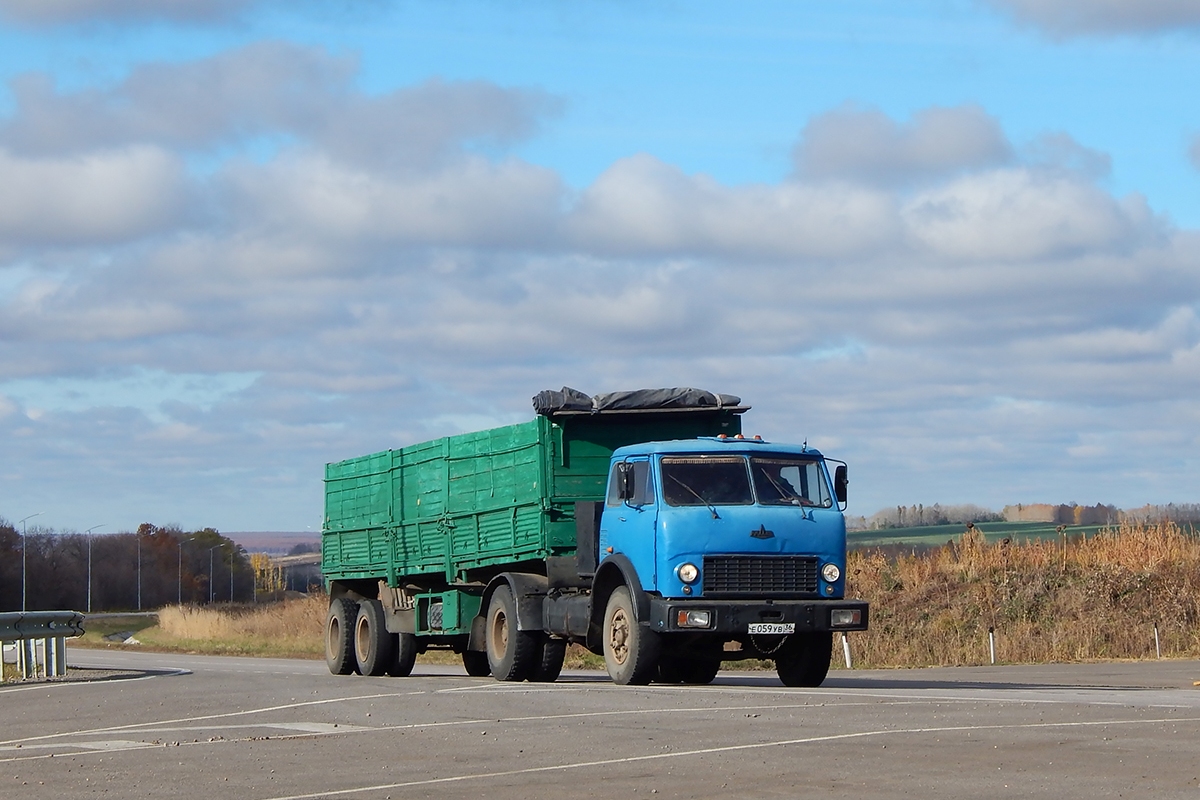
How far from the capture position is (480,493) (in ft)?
73.9

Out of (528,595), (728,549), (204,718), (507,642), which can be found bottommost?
(204,718)

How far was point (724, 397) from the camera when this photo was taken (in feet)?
69.9

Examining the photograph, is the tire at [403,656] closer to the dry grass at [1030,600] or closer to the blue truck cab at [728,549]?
the blue truck cab at [728,549]

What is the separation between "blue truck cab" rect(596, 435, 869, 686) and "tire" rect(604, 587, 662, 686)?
0.03 meters

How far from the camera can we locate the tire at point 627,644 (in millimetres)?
18781

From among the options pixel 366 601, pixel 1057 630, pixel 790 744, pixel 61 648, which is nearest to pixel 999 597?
pixel 1057 630

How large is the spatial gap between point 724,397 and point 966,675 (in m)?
8.43

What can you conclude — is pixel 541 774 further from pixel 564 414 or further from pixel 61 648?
pixel 61 648

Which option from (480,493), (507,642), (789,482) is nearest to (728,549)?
(789,482)

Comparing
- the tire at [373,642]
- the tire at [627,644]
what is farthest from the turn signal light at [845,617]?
the tire at [373,642]

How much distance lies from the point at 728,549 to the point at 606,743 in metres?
6.49

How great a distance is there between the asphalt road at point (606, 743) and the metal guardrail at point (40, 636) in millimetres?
6309

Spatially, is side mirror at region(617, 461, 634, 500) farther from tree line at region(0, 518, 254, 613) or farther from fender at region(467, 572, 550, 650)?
tree line at region(0, 518, 254, 613)

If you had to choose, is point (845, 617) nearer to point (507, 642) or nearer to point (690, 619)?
point (690, 619)
